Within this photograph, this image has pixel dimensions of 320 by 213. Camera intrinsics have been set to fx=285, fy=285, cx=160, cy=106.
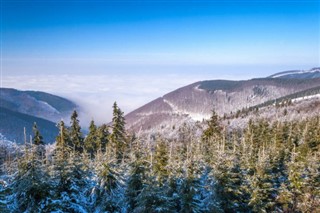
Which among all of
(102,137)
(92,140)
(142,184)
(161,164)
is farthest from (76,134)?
(142,184)

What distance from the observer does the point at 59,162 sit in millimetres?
24141

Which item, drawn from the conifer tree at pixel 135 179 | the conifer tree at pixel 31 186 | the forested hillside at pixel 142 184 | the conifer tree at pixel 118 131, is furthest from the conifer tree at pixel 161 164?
the conifer tree at pixel 118 131

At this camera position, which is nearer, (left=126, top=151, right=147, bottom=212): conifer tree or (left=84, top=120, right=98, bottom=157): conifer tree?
(left=126, top=151, right=147, bottom=212): conifer tree

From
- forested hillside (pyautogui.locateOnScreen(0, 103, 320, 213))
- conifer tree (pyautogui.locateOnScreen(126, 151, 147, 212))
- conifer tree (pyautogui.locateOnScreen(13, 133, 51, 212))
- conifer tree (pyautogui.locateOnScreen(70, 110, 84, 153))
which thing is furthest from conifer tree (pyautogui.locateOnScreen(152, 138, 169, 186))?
conifer tree (pyautogui.locateOnScreen(70, 110, 84, 153))

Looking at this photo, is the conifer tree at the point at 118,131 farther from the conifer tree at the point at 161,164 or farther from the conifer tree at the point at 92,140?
the conifer tree at the point at 161,164

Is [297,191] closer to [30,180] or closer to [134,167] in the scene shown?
[134,167]

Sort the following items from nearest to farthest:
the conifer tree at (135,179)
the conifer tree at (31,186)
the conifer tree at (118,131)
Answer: the conifer tree at (31,186), the conifer tree at (135,179), the conifer tree at (118,131)

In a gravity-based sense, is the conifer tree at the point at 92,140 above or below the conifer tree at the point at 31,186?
below

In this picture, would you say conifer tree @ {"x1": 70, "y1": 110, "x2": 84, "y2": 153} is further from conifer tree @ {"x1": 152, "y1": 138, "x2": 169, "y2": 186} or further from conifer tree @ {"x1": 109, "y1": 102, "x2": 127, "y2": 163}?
conifer tree @ {"x1": 152, "y1": 138, "x2": 169, "y2": 186}

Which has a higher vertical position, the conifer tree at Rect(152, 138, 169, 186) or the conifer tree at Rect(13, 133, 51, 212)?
the conifer tree at Rect(13, 133, 51, 212)

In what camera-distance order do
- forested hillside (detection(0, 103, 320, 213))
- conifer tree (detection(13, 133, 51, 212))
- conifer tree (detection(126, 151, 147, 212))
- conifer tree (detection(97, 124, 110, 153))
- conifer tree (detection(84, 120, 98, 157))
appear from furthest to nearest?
conifer tree (detection(84, 120, 98, 157)), conifer tree (detection(97, 124, 110, 153)), conifer tree (detection(126, 151, 147, 212)), forested hillside (detection(0, 103, 320, 213)), conifer tree (detection(13, 133, 51, 212))

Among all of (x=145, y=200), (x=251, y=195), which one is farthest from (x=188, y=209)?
(x=251, y=195)

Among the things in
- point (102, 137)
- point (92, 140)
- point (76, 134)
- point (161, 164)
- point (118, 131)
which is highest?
→ point (118, 131)

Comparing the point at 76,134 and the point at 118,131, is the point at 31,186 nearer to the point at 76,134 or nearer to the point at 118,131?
the point at 118,131
